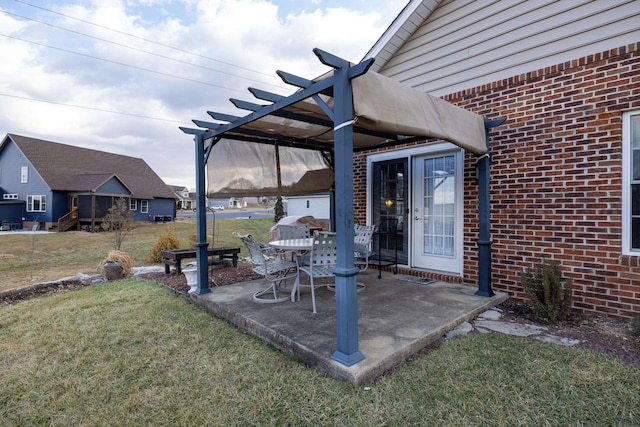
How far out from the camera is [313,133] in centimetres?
477

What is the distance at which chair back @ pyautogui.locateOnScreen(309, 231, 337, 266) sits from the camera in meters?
3.61

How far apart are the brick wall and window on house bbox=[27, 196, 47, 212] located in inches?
913

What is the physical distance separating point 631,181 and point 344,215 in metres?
3.36

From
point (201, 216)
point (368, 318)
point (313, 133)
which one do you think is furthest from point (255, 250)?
point (313, 133)

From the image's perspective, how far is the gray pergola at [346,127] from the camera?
2.44 metres

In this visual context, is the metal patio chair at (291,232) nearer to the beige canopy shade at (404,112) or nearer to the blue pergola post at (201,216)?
the blue pergola post at (201,216)

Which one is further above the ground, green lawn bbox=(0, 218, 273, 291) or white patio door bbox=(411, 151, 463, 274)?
white patio door bbox=(411, 151, 463, 274)

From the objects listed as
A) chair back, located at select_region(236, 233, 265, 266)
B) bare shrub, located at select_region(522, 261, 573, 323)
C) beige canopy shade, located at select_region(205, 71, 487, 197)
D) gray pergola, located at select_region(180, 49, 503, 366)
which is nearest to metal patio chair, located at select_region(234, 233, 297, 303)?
chair back, located at select_region(236, 233, 265, 266)

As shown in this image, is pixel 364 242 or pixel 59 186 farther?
pixel 59 186

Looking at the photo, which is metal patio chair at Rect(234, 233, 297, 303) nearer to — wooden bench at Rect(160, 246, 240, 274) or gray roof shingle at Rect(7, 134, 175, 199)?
wooden bench at Rect(160, 246, 240, 274)

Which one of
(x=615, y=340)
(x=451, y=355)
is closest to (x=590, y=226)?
(x=615, y=340)

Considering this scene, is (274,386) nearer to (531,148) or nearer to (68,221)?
(531,148)

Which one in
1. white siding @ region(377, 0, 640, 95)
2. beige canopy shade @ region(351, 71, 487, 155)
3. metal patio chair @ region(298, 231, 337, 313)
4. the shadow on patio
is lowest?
the shadow on patio

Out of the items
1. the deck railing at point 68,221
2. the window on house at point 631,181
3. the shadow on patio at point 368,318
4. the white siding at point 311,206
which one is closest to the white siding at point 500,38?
the window on house at point 631,181
